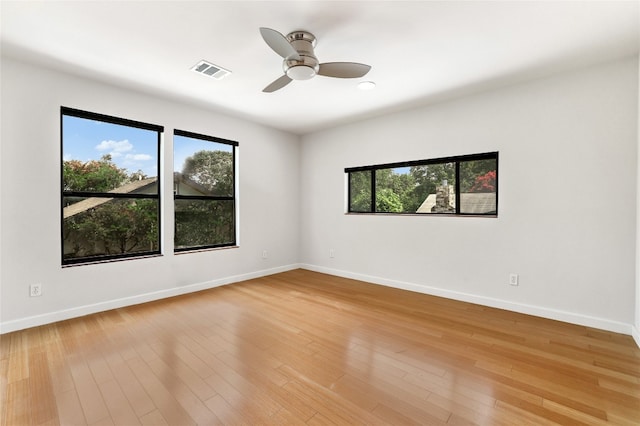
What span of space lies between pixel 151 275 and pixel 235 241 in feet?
4.33

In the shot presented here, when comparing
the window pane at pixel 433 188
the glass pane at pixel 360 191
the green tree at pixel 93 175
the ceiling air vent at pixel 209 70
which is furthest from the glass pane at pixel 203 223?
the window pane at pixel 433 188

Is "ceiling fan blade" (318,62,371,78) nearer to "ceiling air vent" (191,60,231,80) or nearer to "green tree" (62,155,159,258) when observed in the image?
"ceiling air vent" (191,60,231,80)

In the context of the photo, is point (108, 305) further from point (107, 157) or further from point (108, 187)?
point (107, 157)

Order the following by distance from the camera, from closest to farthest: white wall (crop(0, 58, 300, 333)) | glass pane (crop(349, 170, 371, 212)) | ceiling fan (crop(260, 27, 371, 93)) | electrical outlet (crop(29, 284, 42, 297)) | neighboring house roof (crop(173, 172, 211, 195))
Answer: ceiling fan (crop(260, 27, 371, 93)), white wall (crop(0, 58, 300, 333)), electrical outlet (crop(29, 284, 42, 297)), neighboring house roof (crop(173, 172, 211, 195)), glass pane (crop(349, 170, 371, 212))

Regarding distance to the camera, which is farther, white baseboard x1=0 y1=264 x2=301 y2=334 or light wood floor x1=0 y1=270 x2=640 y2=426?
white baseboard x1=0 y1=264 x2=301 y2=334

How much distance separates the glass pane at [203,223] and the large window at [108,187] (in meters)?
0.32

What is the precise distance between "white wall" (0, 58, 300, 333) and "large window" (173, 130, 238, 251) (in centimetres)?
15

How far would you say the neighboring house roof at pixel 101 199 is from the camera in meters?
3.16

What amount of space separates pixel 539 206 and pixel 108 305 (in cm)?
497

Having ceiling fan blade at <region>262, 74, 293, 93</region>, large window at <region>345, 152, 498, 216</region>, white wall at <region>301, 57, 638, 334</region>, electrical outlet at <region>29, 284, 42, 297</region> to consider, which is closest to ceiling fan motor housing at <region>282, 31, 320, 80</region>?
ceiling fan blade at <region>262, 74, 293, 93</region>

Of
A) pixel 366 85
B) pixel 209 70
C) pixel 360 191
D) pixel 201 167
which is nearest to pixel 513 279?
pixel 360 191

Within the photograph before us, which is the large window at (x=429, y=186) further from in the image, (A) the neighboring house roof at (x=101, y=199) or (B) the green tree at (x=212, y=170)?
(A) the neighboring house roof at (x=101, y=199)

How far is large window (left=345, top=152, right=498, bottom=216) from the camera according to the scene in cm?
361

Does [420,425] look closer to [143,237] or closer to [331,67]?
[331,67]
